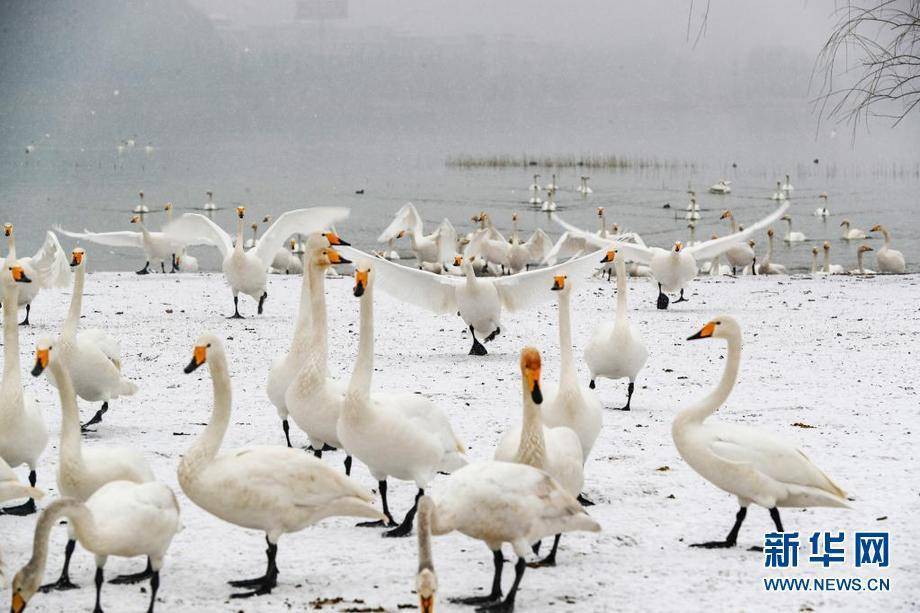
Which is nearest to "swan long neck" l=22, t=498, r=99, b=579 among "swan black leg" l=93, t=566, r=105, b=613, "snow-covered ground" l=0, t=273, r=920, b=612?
"swan black leg" l=93, t=566, r=105, b=613

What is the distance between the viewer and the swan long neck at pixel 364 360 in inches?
222

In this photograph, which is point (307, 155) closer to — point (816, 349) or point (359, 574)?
point (816, 349)

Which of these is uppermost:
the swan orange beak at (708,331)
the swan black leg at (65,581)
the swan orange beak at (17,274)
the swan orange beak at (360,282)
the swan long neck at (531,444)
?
the swan orange beak at (360,282)

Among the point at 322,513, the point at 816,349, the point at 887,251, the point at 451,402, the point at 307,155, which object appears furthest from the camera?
the point at 307,155

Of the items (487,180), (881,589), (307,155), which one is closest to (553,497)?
(881,589)

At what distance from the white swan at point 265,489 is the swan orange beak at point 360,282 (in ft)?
4.07

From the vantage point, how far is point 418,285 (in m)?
11.9

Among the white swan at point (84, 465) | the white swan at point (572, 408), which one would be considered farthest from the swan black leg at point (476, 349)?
the white swan at point (84, 465)

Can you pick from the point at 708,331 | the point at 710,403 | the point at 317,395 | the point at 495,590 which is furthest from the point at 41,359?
the point at 708,331

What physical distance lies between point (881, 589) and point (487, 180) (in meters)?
57.7

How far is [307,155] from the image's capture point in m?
91.0

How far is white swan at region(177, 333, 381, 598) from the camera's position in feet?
16.0

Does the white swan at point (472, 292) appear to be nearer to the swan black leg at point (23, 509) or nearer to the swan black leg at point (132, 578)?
the swan black leg at point (23, 509)

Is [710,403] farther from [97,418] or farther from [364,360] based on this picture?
[97,418]
